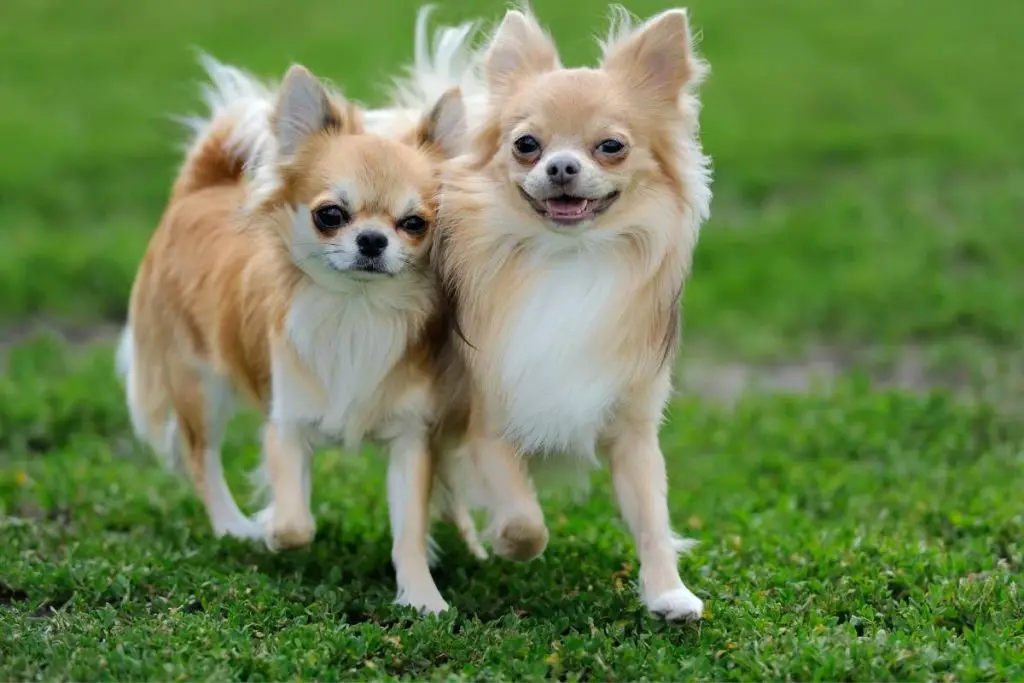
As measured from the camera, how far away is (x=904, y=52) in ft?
57.8

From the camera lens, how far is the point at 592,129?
4.79 meters

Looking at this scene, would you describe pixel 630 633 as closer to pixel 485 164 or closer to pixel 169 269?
pixel 485 164

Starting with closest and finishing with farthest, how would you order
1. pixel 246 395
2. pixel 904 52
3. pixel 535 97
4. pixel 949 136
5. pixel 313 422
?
pixel 535 97 → pixel 313 422 → pixel 246 395 → pixel 949 136 → pixel 904 52

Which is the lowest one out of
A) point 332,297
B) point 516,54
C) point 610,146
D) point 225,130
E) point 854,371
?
point 854,371

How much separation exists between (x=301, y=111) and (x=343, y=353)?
2.86ft

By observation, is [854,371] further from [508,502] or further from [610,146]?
[610,146]

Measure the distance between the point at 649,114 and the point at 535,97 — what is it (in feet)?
1.29

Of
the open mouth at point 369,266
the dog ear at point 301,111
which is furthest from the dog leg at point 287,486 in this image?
the dog ear at point 301,111

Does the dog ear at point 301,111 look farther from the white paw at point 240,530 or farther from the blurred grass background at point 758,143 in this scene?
the white paw at point 240,530

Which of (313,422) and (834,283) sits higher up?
(313,422)

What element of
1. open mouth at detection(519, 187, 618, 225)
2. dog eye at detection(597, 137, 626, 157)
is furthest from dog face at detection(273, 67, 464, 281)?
dog eye at detection(597, 137, 626, 157)

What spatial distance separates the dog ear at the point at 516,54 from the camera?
5094mm

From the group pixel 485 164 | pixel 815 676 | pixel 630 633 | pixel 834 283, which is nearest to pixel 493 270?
pixel 485 164

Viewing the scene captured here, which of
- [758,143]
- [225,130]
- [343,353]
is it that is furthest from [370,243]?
[758,143]
